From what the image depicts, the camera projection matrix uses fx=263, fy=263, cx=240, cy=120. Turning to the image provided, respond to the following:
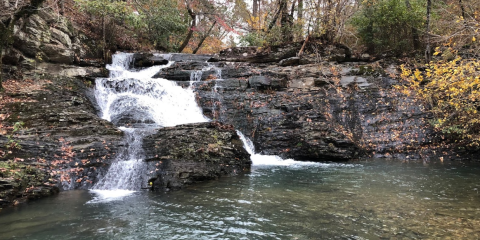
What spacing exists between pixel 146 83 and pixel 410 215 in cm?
1201

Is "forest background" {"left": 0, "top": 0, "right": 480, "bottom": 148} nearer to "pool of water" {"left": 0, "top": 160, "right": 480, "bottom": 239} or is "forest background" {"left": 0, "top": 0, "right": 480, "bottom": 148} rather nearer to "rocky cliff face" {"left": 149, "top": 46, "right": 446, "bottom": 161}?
"rocky cliff face" {"left": 149, "top": 46, "right": 446, "bottom": 161}

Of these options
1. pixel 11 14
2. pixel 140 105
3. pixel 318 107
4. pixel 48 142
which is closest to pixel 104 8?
pixel 11 14

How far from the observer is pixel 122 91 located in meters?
12.9

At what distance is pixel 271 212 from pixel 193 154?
373cm

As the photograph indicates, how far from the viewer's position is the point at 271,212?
16.9 feet

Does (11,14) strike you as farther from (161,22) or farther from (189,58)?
(161,22)

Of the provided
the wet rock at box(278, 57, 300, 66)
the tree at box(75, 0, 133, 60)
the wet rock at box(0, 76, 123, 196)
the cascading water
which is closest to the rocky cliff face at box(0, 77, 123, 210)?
the wet rock at box(0, 76, 123, 196)

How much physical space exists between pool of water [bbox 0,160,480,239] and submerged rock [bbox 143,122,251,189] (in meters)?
0.52

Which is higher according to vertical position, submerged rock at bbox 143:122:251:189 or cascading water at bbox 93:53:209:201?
cascading water at bbox 93:53:209:201

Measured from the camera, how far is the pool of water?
4230 mm

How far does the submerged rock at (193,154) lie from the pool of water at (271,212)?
522 mm

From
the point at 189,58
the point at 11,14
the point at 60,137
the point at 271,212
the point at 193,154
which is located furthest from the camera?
the point at 189,58

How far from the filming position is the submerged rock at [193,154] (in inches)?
288

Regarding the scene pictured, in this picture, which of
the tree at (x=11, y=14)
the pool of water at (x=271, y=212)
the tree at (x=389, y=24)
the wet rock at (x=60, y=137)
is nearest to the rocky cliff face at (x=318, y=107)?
the tree at (x=389, y=24)
